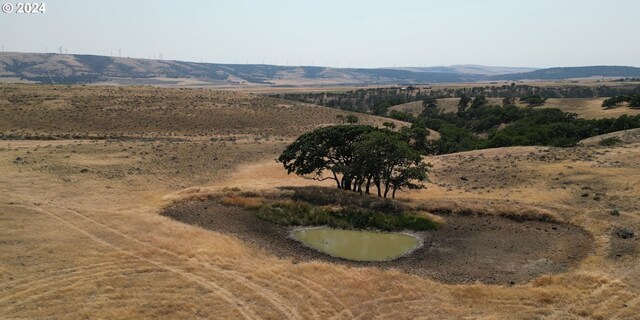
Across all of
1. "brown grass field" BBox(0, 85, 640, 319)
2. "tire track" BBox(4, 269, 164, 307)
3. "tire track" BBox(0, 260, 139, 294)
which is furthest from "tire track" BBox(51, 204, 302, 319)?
"tire track" BBox(4, 269, 164, 307)

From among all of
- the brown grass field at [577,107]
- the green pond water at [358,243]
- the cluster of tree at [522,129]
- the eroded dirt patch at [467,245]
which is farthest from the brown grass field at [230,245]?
the brown grass field at [577,107]

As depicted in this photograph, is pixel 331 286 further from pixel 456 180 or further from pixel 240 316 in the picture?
pixel 456 180

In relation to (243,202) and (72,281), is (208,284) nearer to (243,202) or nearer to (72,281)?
(72,281)

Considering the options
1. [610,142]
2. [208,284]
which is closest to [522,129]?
[610,142]

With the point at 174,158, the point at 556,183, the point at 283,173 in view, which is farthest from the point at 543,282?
the point at 174,158

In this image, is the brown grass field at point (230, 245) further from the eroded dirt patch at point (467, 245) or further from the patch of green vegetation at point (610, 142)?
the patch of green vegetation at point (610, 142)
